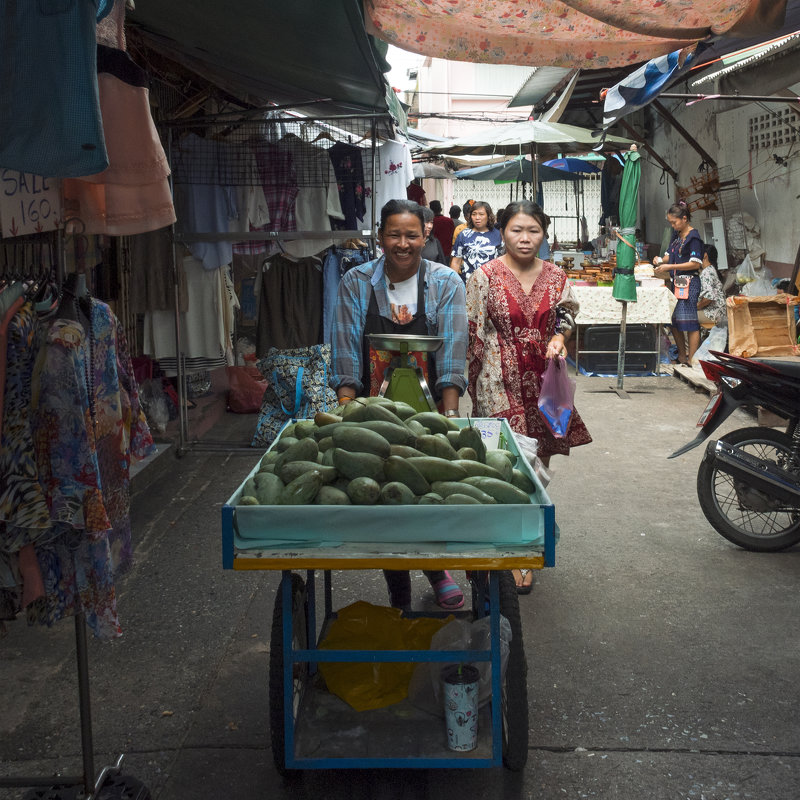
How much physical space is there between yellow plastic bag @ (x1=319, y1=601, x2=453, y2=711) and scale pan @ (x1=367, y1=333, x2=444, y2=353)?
39.7 inches

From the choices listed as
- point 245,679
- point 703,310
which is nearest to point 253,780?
point 245,679

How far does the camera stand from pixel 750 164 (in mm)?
12492

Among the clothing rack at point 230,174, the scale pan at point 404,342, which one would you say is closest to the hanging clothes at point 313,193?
the clothing rack at point 230,174

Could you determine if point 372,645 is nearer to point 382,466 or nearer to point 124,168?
point 382,466

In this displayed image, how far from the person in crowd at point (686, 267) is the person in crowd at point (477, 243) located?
2.10 metres

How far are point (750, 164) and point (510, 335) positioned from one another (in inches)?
366

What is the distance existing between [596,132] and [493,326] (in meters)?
9.16

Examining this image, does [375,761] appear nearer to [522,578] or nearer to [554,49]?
[522,578]

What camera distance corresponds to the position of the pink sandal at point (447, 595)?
169 inches

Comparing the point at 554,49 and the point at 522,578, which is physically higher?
the point at 554,49

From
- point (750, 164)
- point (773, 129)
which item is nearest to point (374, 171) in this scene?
point (773, 129)

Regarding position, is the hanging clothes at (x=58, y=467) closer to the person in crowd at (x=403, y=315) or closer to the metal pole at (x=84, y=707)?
the metal pole at (x=84, y=707)

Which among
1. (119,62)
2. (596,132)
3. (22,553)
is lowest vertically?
(22,553)

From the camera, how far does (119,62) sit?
115 inches
